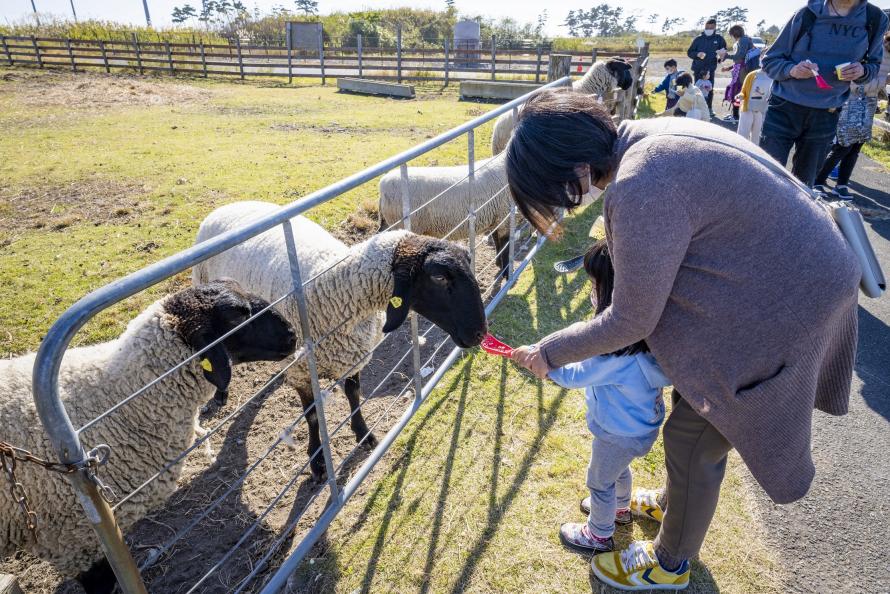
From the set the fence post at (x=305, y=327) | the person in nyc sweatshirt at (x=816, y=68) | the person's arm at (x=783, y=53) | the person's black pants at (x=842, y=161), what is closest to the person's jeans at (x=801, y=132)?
the person in nyc sweatshirt at (x=816, y=68)

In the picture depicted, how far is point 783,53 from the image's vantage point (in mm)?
4184

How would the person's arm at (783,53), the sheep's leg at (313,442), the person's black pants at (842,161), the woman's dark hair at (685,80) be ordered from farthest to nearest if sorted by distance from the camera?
the woman's dark hair at (685,80)
the person's black pants at (842,161)
the person's arm at (783,53)
the sheep's leg at (313,442)

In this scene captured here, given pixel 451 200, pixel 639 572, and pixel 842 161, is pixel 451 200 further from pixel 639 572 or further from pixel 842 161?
pixel 842 161

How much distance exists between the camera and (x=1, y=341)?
164 inches

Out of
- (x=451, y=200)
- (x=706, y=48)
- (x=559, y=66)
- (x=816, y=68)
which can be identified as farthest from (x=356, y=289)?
(x=706, y=48)

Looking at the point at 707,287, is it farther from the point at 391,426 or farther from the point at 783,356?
the point at 391,426

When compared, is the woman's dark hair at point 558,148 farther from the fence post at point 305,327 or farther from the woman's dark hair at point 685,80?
the woman's dark hair at point 685,80

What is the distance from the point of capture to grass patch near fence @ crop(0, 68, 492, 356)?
5270 millimetres

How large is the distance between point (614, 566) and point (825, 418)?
1944 mm

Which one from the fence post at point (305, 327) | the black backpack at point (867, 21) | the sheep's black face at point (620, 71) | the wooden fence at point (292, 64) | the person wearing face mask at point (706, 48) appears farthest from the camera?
the wooden fence at point (292, 64)

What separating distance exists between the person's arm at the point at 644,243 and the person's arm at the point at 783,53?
3.89 m

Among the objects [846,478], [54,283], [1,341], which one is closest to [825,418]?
[846,478]

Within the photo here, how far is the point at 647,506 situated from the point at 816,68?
3664mm

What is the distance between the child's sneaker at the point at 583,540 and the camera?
2387 millimetres
